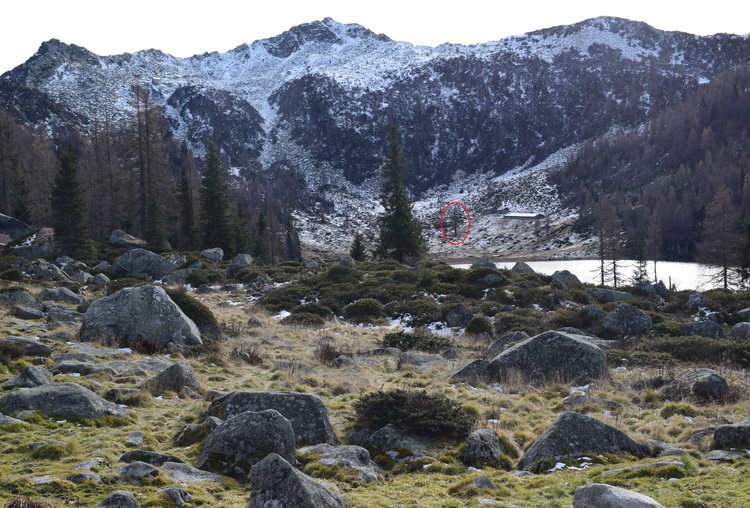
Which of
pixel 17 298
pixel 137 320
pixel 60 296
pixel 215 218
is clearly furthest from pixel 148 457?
pixel 215 218

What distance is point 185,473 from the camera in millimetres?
7438

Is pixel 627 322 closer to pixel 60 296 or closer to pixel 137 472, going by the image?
pixel 137 472

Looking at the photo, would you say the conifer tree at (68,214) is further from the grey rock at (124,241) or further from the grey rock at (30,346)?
the grey rock at (30,346)

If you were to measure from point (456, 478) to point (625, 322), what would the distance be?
1807cm

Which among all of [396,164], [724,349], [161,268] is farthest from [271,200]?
[724,349]

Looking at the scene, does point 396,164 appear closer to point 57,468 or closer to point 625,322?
point 625,322

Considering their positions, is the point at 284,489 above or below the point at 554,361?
above

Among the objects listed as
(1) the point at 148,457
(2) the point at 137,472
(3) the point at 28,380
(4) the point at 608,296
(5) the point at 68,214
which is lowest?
(4) the point at 608,296

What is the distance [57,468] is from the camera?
7.25 meters

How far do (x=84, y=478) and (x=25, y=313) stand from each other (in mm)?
15211

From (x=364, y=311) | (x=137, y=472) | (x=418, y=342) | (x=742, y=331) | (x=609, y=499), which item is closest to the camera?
(x=609, y=499)

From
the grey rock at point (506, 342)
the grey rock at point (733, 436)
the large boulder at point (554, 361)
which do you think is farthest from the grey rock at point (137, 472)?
the grey rock at point (506, 342)

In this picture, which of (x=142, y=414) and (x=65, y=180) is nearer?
(x=142, y=414)

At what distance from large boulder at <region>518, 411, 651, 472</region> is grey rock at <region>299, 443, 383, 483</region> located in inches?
89.3
